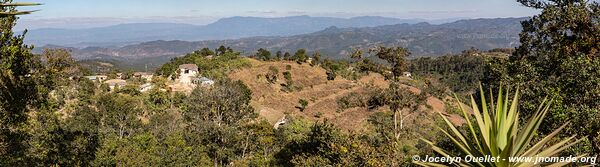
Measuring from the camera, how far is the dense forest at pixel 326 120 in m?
5.92

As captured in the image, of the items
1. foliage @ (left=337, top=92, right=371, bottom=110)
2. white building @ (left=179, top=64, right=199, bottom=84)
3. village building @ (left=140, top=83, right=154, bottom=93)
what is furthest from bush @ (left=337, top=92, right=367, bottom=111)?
village building @ (left=140, top=83, right=154, bottom=93)

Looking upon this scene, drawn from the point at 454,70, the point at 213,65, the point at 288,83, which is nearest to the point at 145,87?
the point at 213,65

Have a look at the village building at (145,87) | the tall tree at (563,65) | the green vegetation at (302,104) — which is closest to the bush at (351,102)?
the green vegetation at (302,104)

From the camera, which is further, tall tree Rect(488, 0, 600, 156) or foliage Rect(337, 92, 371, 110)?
foliage Rect(337, 92, 371, 110)

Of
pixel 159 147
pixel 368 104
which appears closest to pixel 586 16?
pixel 159 147

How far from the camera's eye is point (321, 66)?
6869cm

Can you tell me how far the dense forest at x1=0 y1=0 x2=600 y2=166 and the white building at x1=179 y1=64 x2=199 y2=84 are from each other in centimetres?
189

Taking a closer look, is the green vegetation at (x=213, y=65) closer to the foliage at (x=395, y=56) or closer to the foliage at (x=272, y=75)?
the foliage at (x=272, y=75)

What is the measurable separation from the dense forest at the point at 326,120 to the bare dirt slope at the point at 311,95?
1019 mm

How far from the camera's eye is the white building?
177ft

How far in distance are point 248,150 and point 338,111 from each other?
724 inches

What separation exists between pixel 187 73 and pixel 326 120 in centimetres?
3587

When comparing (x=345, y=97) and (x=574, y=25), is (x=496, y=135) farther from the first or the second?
(x=345, y=97)

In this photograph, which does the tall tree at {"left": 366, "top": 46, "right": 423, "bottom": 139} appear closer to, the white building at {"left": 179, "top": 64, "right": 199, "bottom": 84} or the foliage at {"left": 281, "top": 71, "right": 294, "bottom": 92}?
the foliage at {"left": 281, "top": 71, "right": 294, "bottom": 92}
